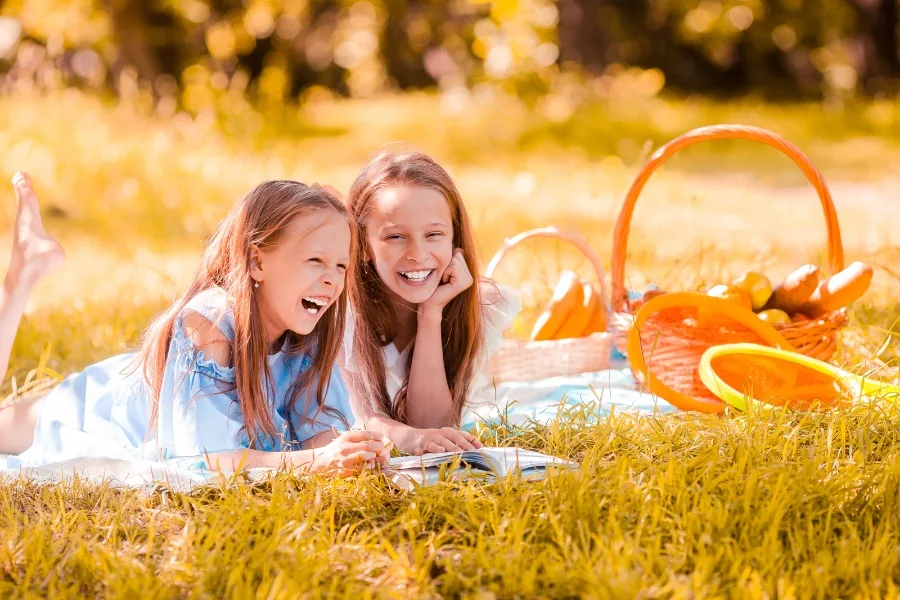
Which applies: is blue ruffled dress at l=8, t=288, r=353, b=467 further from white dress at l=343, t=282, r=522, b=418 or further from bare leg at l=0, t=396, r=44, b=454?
white dress at l=343, t=282, r=522, b=418

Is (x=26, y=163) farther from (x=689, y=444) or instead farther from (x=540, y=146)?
(x=689, y=444)

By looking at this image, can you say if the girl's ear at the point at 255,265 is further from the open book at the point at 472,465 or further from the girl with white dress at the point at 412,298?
the open book at the point at 472,465

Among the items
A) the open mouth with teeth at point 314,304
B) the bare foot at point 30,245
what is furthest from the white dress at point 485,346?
the bare foot at point 30,245

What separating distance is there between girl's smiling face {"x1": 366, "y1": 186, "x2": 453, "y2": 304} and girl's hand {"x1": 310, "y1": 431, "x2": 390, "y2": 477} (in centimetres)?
60

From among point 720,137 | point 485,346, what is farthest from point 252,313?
point 720,137

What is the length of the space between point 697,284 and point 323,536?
97.0 inches

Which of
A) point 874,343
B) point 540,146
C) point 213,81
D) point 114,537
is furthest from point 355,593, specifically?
point 213,81

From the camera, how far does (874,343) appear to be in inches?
146

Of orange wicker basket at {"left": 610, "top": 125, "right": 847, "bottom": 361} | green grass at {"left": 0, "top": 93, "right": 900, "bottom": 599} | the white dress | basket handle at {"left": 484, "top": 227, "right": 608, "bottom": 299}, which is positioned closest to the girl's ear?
the white dress

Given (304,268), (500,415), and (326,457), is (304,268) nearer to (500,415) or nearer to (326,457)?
(326,457)

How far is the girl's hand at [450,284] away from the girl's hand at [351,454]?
596mm

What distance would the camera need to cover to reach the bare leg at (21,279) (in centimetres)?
281

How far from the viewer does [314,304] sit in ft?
9.01

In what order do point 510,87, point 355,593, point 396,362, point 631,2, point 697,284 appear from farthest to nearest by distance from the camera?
point 631,2, point 510,87, point 697,284, point 396,362, point 355,593
